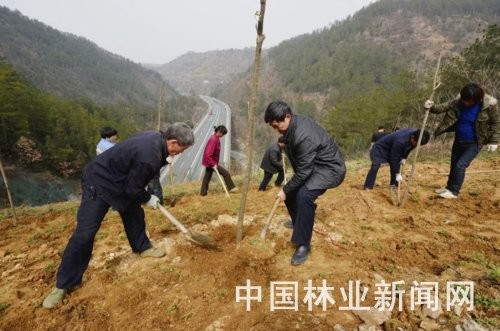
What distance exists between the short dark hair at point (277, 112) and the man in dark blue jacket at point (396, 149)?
2.97 m

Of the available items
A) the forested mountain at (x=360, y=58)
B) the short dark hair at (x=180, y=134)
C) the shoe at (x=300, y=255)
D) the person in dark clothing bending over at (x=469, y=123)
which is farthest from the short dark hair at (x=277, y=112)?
the forested mountain at (x=360, y=58)

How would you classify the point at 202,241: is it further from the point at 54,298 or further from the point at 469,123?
the point at 469,123

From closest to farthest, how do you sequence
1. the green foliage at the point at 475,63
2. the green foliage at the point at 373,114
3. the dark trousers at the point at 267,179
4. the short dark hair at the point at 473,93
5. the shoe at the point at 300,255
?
1. the shoe at the point at 300,255
2. the short dark hair at the point at 473,93
3. the dark trousers at the point at 267,179
4. the green foliage at the point at 475,63
5. the green foliage at the point at 373,114

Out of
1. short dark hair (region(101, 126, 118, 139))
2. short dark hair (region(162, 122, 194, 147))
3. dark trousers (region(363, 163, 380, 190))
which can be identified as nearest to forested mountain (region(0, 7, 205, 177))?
short dark hair (region(101, 126, 118, 139))

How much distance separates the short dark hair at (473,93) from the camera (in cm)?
409

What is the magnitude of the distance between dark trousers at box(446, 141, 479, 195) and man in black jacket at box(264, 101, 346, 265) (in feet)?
8.81

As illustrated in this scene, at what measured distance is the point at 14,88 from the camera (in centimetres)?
2659

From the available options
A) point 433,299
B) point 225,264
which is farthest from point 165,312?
point 433,299

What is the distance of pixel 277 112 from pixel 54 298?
2715 mm

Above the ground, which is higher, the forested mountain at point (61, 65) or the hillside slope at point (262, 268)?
the forested mountain at point (61, 65)

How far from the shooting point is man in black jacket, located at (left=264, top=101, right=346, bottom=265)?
2850mm

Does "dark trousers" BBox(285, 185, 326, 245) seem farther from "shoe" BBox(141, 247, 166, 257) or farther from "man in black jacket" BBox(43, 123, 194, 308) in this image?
"shoe" BBox(141, 247, 166, 257)

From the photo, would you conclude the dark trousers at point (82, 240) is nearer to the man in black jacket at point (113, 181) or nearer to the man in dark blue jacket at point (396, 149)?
the man in black jacket at point (113, 181)

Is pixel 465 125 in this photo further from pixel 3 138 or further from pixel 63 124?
pixel 63 124
